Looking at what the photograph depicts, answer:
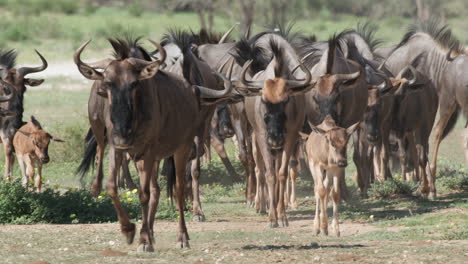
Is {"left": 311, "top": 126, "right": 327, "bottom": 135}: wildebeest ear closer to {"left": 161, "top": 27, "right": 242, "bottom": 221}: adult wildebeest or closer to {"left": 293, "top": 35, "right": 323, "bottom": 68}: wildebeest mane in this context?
{"left": 161, "top": 27, "right": 242, "bottom": 221}: adult wildebeest

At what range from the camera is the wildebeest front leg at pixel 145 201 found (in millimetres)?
9133

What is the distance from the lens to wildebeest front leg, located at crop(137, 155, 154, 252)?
360 inches

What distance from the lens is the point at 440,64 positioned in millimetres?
17000

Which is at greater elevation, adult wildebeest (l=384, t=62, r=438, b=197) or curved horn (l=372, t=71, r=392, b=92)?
curved horn (l=372, t=71, r=392, b=92)

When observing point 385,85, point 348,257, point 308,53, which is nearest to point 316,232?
point 348,257

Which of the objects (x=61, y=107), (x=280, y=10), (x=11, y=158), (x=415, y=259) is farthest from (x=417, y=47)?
(x=280, y=10)

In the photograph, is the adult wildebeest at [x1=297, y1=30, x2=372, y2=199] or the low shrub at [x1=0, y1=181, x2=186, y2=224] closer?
the low shrub at [x1=0, y1=181, x2=186, y2=224]

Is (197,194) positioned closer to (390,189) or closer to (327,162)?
(327,162)

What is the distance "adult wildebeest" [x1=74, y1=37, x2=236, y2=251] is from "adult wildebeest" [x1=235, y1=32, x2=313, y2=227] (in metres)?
1.78

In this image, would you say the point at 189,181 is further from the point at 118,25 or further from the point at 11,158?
the point at 118,25

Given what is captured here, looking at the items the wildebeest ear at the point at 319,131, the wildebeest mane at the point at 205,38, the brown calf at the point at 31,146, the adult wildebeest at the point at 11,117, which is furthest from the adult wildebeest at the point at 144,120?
the wildebeest mane at the point at 205,38

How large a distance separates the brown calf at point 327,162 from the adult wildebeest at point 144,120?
4.95 ft

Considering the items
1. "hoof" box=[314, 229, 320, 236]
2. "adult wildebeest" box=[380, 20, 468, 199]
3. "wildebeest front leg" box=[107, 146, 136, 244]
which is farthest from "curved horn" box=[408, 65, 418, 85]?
"wildebeest front leg" box=[107, 146, 136, 244]

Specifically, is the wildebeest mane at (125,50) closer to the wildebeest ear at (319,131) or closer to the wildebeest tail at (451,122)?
the wildebeest ear at (319,131)
